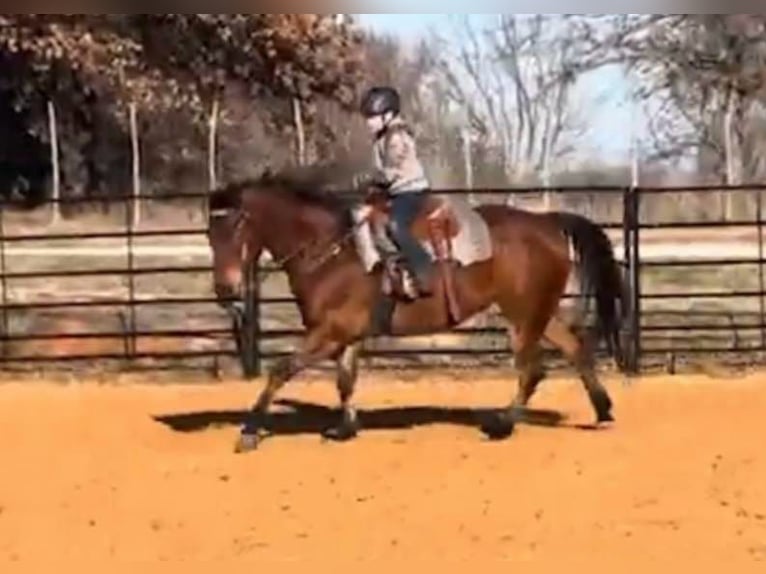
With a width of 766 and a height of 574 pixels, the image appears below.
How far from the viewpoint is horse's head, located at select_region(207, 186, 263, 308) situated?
27.6ft

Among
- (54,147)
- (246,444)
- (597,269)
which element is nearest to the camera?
(246,444)

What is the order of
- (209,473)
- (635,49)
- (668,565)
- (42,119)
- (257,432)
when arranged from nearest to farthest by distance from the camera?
(668,565) < (209,473) < (257,432) < (635,49) < (42,119)

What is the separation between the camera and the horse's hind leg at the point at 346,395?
8.77 meters

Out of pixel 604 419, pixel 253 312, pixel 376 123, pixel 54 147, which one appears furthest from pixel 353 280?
pixel 54 147

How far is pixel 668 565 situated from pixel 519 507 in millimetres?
1217

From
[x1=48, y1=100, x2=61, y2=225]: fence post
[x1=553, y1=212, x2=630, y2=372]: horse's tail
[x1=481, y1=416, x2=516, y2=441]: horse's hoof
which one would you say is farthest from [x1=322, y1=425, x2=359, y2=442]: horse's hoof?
[x1=48, y1=100, x2=61, y2=225]: fence post

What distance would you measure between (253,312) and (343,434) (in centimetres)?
279

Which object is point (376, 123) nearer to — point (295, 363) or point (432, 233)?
point (432, 233)

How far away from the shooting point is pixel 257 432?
27.9 ft

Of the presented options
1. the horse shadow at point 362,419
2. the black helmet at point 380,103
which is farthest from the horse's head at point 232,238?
the horse shadow at point 362,419

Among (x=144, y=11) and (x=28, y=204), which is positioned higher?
(x=144, y=11)

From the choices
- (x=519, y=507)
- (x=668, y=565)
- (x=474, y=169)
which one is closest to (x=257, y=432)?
(x=519, y=507)

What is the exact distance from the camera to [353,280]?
8602 mm

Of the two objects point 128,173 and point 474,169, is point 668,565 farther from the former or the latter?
point 128,173
